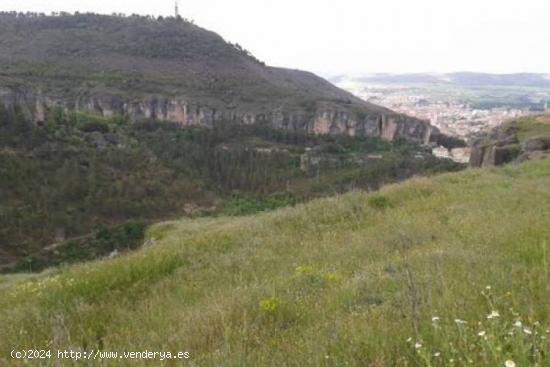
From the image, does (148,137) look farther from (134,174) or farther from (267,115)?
(134,174)

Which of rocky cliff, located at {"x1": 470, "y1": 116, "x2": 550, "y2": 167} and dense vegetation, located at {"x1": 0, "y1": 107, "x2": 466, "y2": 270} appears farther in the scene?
dense vegetation, located at {"x1": 0, "y1": 107, "x2": 466, "y2": 270}

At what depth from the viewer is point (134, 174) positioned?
58875mm

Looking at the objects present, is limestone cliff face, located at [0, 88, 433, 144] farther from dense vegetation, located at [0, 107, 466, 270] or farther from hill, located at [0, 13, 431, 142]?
dense vegetation, located at [0, 107, 466, 270]

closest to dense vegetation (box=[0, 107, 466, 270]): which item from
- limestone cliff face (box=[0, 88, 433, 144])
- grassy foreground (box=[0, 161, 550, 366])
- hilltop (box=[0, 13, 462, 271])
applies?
hilltop (box=[0, 13, 462, 271])

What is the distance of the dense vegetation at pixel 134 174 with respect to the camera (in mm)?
44531

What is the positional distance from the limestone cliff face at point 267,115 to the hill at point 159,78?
187mm

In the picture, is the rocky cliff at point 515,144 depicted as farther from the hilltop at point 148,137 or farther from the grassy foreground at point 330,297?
the grassy foreground at point 330,297

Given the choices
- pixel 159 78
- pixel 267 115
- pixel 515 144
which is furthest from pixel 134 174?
pixel 159 78

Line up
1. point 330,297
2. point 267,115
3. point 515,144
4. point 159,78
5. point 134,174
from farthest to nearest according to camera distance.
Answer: point 159,78, point 267,115, point 134,174, point 515,144, point 330,297

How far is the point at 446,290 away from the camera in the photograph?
379 centimetres

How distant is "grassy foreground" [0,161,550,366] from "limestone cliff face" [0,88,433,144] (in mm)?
89070

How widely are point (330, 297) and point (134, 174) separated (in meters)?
56.6

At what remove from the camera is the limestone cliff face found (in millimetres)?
98312

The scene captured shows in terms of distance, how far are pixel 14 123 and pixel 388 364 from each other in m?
54.9
